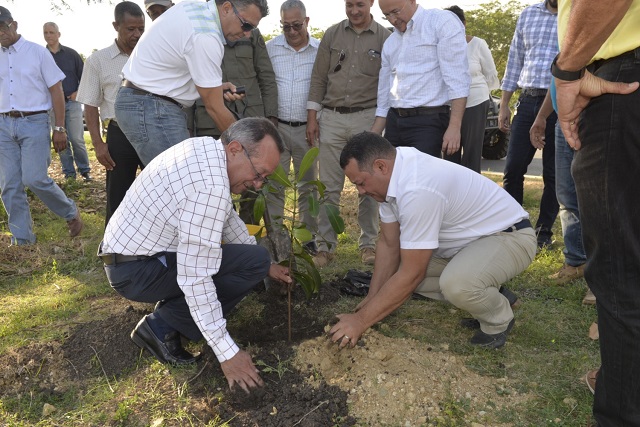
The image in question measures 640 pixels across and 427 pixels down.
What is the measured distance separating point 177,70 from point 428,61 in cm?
183

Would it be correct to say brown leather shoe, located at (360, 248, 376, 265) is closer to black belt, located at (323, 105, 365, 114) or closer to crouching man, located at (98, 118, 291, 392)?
black belt, located at (323, 105, 365, 114)

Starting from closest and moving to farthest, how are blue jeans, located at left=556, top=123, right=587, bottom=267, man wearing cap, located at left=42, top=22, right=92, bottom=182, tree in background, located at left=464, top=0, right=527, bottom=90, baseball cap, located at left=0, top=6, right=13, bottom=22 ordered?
blue jeans, located at left=556, top=123, right=587, bottom=267
baseball cap, located at left=0, top=6, right=13, bottom=22
man wearing cap, located at left=42, top=22, right=92, bottom=182
tree in background, located at left=464, top=0, right=527, bottom=90

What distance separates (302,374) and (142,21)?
3386 millimetres

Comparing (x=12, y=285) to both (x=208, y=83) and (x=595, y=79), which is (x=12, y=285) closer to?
(x=208, y=83)

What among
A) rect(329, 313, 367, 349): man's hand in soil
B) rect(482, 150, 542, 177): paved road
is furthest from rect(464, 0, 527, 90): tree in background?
rect(329, 313, 367, 349): man's hand in soil

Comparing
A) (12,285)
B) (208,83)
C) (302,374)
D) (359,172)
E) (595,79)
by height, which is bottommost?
(12,285)

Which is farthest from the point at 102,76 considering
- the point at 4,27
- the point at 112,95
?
the point at 4,27

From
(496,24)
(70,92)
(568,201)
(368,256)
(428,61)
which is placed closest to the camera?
(568,201)

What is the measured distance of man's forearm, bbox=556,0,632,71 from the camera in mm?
1676

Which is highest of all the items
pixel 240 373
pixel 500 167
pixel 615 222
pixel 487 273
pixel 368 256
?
pixel 615 222

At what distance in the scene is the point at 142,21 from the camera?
4820 mm

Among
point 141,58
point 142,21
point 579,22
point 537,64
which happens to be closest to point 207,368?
point 141,58

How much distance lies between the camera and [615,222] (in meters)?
1.92

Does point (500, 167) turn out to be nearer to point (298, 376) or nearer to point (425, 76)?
point (425, 76)
